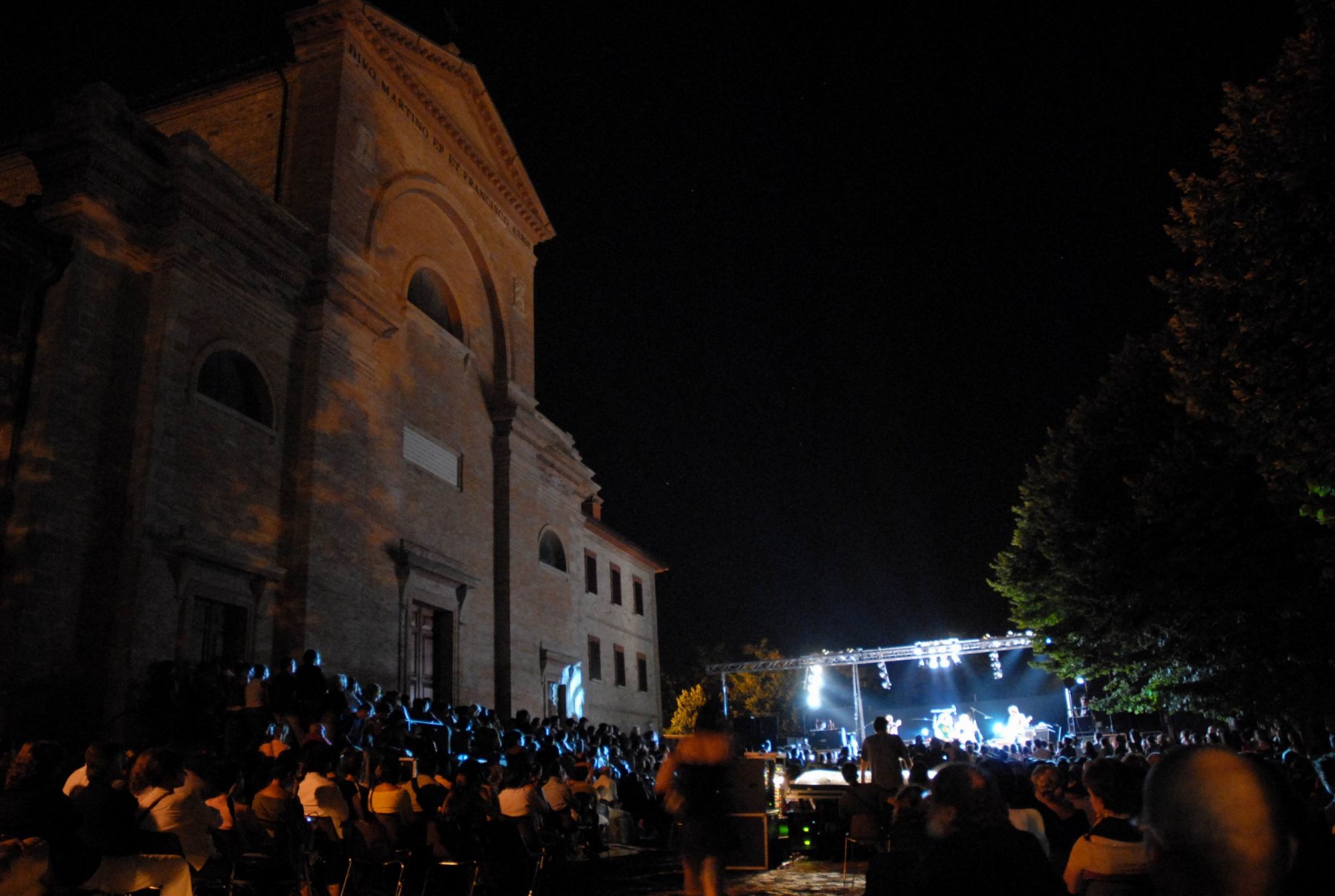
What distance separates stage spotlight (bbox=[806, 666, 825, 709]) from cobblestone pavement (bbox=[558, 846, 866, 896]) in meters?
32.5

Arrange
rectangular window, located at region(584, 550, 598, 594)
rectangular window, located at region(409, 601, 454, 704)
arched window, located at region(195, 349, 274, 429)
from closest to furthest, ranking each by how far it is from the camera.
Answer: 1. arched window, located at region(195, 349, 274, 429)
2. rectangular window, located at region(409, 601, 454, 704)
3. rectangular window, located at region(584, 550, 598, 594)

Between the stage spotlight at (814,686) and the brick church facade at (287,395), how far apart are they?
894 inches

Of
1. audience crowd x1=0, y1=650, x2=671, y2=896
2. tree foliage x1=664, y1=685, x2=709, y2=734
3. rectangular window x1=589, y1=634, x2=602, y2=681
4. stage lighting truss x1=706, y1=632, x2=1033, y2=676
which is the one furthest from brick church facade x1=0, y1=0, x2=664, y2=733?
tree foliage x1=664, y1=685, x2=709, y2=734

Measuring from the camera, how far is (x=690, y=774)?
6.75 metres

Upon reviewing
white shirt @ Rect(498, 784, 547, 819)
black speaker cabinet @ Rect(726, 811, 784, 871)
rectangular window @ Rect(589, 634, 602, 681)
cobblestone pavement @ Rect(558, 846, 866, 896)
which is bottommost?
cobblestone pavement @ Rect(558, 846, 866, 896)

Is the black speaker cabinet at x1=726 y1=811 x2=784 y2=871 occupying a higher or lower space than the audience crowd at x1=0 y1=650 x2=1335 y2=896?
lower

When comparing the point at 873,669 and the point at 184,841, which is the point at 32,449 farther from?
the point at 873,669

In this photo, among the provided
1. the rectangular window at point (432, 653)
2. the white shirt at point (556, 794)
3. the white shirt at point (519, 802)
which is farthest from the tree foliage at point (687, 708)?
the white shirt at point (519, 802)

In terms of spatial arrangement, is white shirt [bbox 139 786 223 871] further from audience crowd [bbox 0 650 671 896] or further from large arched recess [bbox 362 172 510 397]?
large arched recess [bbox 362 172 510 397]

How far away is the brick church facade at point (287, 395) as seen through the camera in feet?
41.3

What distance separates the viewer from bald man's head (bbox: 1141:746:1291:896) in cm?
178

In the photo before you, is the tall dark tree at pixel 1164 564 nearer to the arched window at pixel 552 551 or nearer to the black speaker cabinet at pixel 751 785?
the black speaker cabinet at pixel 751 785

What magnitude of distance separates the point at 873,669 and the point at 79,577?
4621 centimetres

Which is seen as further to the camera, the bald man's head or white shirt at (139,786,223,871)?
white shirt at (139,786,223,871)
